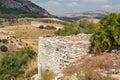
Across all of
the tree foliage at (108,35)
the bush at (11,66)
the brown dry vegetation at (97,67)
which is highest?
the tree foliage at (108,35)

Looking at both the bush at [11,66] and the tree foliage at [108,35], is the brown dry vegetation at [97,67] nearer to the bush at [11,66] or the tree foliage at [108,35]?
the tree foliage at [108,35]

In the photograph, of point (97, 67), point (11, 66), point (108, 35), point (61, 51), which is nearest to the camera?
point (97, 67)

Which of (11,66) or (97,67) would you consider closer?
(97,67)

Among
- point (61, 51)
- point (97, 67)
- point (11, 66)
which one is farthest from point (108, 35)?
point (11, 66)

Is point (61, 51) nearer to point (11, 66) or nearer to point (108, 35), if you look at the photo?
point (108, 35)

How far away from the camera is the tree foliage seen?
775 inches

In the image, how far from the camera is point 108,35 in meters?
20.0

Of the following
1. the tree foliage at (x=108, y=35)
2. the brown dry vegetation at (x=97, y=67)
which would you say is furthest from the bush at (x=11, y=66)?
the brown dry vegetation at (x=97, y=67)

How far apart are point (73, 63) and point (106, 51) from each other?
7.67 ft

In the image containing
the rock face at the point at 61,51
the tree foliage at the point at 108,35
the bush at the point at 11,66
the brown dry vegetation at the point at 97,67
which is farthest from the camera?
the bush at the point at 11,66

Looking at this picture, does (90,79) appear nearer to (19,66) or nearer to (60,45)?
(60,45)

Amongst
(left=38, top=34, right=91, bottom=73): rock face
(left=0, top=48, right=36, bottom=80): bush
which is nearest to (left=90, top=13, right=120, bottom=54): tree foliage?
(left=38, top=34, right=91, bottom=73): rock face

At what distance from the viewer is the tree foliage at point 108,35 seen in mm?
19692

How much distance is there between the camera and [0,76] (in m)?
40.7
